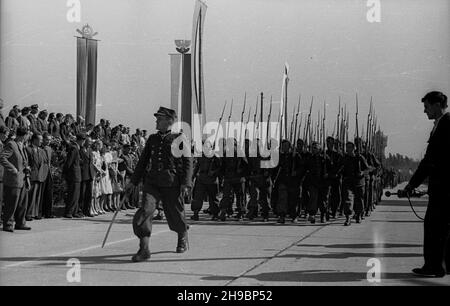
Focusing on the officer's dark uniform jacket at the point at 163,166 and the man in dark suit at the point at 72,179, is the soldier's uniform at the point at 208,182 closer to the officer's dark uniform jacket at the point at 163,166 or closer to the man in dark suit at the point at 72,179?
the man in dark suit at the point at 72,179

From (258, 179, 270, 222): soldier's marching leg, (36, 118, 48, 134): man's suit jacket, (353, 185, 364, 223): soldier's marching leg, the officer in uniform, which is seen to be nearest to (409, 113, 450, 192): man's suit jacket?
the officer in uniform

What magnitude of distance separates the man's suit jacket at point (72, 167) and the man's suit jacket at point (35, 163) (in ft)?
3.84

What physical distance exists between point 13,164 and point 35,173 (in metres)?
1.98

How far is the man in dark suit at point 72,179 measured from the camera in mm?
14418

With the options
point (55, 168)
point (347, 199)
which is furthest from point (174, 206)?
point (55, 168)

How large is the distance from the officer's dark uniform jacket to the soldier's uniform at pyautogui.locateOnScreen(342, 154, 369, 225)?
6.19 metres

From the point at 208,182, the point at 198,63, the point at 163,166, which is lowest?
the point at 208,182

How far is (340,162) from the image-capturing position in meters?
14.1

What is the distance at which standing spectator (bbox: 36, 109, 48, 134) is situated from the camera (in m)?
15.9

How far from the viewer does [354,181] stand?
13.8m

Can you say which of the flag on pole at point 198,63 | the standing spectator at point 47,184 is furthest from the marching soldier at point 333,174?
the standing spectator at point 47,184

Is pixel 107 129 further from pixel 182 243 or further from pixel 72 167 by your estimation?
pixel 182 243

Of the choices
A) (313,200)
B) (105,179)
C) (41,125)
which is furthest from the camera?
(41,125)
